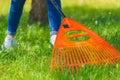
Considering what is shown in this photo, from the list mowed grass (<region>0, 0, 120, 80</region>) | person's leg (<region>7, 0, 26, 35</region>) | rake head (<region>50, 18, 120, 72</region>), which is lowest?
mowed grass (<region>0, 0, 120, 80</region>)

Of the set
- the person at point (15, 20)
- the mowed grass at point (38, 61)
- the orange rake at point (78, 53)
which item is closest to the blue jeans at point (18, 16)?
the person at point (15, 20)

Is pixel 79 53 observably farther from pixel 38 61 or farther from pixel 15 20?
pixel 15 20

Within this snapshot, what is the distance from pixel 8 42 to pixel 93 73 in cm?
139

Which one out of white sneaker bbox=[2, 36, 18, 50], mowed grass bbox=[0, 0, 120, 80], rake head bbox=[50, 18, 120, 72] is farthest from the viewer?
white sneaker bbox=[2, 36, 18, 50]

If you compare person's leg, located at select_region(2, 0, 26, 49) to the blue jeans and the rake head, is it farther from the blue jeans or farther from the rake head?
the rake head

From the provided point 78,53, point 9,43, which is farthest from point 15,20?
point 78,53

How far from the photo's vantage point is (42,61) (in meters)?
4.25

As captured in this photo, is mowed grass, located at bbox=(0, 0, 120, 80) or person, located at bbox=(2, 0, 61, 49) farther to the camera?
person, located at bbox=(2, 0, 61, 49)

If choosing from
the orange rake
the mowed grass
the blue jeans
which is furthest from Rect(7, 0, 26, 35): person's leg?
the orange rake

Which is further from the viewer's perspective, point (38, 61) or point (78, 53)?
point (38, 61)

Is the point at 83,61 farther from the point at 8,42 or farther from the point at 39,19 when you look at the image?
the point at 39,19

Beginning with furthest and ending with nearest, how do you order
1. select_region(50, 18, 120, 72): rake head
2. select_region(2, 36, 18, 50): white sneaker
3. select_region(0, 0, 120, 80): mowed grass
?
select_region(2, 36, 18, 50): white sneaker < select_region(50, 18, 120, 72): rake head < select_region(0, 0, 120, 80): mowed grass

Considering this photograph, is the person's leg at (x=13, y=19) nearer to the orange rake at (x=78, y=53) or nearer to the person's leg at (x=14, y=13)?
the person's leg at (x=14, y=13)

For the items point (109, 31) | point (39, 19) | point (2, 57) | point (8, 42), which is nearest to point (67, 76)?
point (2, 57)
